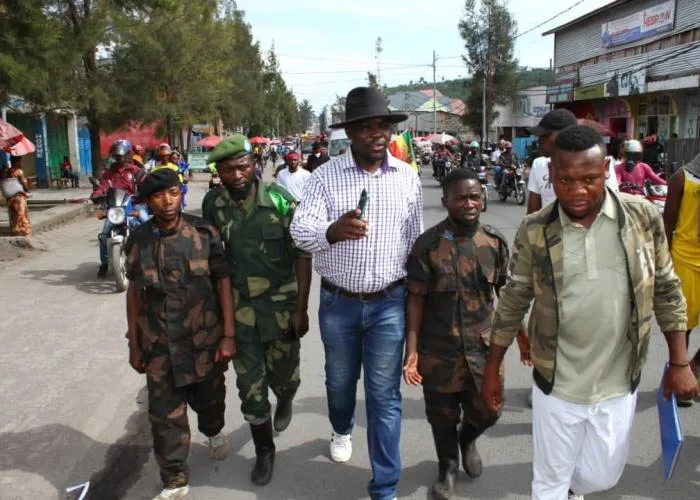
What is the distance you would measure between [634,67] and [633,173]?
762 inches

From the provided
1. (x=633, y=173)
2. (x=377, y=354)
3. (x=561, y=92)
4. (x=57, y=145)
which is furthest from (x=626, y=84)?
(x=377, y=354)

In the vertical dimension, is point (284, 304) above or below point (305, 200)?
below

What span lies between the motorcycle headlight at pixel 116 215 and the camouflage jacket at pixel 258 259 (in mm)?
4874

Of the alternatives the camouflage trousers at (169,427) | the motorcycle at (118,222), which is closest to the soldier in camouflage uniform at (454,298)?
the camouflage trousers at (169,427)

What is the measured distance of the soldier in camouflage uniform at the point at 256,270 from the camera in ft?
10.7

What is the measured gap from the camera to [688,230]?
3631 mm

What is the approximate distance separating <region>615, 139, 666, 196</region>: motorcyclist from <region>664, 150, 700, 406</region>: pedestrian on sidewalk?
3509 millimetres

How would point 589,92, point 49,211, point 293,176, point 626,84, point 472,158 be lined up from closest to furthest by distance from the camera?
point 293,176 → point 49,211 → point 472,158 → point 626,84 → point 589,92

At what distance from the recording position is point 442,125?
77000 millimetres

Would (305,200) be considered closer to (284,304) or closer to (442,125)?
(284,304)

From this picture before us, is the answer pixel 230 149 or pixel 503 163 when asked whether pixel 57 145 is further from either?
pixel 230 149

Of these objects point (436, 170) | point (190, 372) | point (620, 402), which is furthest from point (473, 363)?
point (436, 170)

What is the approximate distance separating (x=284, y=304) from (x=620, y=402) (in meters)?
1.68

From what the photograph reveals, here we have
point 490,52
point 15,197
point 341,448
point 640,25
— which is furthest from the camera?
point 490,52
